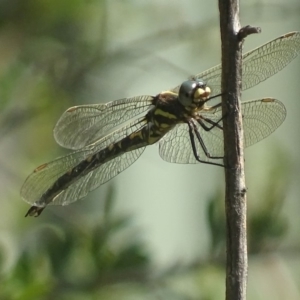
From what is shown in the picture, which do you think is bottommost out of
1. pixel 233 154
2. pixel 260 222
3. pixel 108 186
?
pixel 233 154

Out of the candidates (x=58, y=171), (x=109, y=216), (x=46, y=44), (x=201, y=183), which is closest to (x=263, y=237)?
(x=109, y=216)

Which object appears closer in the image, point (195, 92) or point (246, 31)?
point (246, 31)

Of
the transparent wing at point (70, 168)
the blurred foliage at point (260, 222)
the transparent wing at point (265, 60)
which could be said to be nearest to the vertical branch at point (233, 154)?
the transparent wing at point (265, 60)

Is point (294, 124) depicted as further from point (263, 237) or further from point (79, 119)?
point (79, 119)

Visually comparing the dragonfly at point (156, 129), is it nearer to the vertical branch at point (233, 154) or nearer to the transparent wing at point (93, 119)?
the transparent wing at point (93, 119)

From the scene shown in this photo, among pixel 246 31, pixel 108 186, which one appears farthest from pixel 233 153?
pixel 108 186

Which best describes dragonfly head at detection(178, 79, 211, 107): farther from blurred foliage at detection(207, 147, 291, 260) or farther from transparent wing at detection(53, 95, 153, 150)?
blurred foliage at detection(207, 147, 291, 260)

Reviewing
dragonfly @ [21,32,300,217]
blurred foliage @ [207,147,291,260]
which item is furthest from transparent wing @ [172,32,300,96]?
blurred foliage @ [207,147,291,260]

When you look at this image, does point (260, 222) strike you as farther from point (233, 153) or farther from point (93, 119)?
point (233, 153)

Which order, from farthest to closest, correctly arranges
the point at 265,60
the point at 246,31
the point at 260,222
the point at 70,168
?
the point at 260,222
the point at 70,168
the point at 265,60
the point at 246,31
